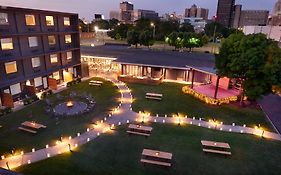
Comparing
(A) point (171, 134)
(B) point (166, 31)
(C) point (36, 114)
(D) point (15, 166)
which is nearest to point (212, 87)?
(A) point (171, 134)

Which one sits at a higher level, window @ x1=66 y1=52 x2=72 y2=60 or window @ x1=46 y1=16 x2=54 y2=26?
window @ x1=46 y1=16 x2=54 y2=26

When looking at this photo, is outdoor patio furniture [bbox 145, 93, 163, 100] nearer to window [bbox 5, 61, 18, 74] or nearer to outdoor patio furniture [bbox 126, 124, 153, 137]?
outdoor patio furniture [bbox 126, 124, 153, 137]

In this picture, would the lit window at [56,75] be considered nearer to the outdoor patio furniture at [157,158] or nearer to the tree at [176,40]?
the outdoor patio furniture at [157,158]

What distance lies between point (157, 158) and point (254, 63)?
1668cm

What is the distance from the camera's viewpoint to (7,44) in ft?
91.0

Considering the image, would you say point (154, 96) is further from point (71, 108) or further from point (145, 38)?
point (145, 38)

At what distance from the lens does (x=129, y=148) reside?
60.7ft

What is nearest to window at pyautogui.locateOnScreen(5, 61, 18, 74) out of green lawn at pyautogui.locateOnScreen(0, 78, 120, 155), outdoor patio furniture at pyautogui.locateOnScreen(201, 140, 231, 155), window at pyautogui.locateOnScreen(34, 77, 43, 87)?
window at pyautogui.locateOnScreen(34, 77, 43, 87)

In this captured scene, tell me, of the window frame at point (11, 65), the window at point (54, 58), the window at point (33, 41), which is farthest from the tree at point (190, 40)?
the window frame at point (11, 65)

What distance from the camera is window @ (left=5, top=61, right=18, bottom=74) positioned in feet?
92.0

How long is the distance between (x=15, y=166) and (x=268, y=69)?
26.6 meters

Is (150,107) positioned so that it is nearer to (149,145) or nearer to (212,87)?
(149,145)

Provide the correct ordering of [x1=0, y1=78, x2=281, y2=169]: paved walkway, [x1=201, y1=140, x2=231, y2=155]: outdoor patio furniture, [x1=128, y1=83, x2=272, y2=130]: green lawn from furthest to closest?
[x1=128, y1=83, x2=272, y2=130]: green lawn → [x1=201, y1=140, x2=231, y2=155]: outdoor patio furniture → [x1=0, y1=78, x2=281, y2=169]: paved walkway

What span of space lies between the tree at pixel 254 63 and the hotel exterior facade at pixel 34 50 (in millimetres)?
27227
